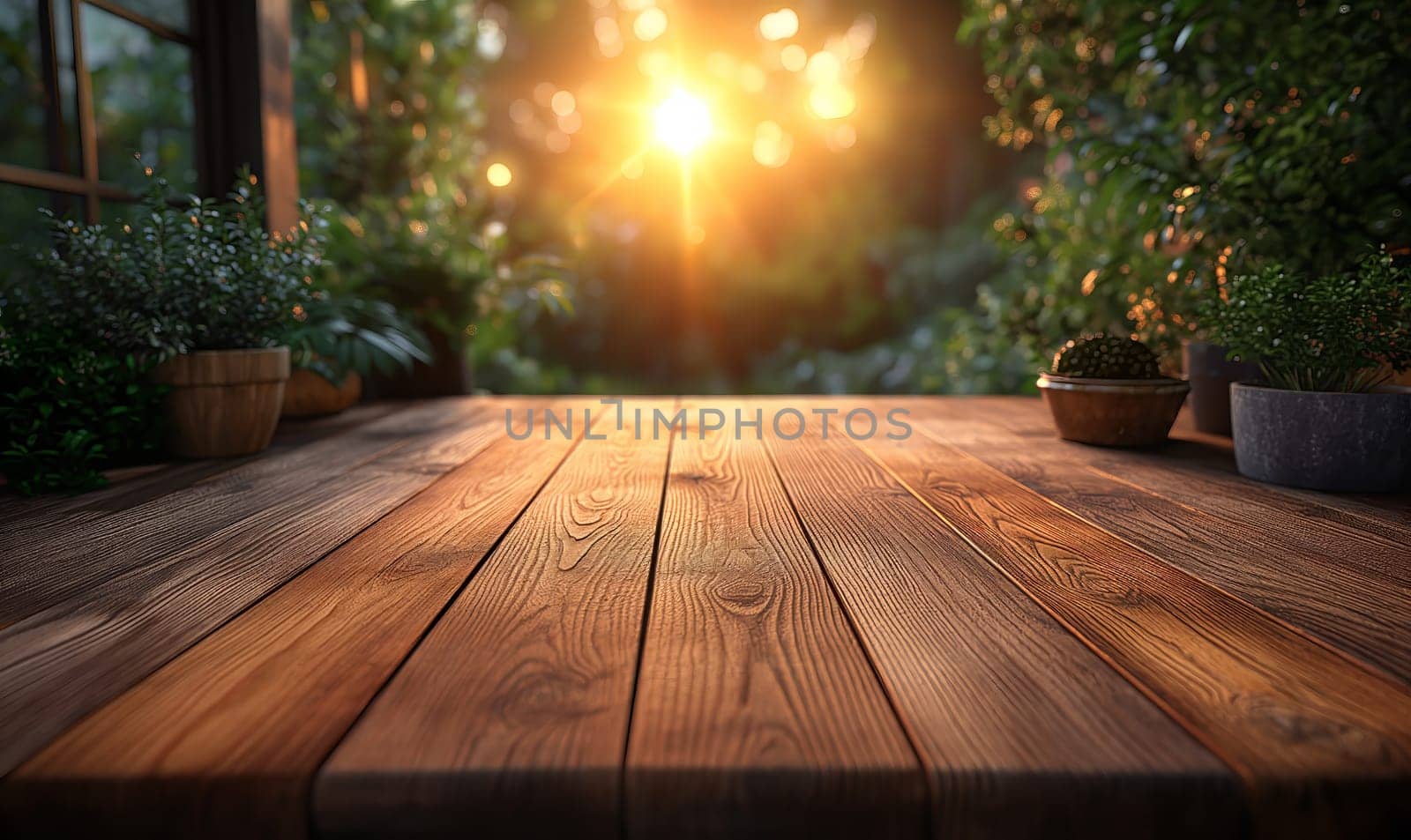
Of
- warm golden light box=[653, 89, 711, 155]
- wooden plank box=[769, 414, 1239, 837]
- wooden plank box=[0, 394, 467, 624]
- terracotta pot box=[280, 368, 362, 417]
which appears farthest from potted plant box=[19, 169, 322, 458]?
warm golden light box=[653, 89, 711, 155]

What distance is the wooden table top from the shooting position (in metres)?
0.52

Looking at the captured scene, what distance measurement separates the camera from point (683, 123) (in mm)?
7328

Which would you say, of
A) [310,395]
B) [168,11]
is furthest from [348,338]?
[168,11]

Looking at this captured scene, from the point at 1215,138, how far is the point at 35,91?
372 centimetres

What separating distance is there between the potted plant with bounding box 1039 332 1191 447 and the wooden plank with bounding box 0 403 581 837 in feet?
4.41

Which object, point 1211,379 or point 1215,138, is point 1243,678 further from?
point 1215,138

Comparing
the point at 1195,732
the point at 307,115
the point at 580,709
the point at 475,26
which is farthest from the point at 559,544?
the point at 475,26

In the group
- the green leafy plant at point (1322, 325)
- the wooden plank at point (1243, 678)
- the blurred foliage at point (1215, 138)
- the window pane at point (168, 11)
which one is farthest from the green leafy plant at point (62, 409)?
the blurred foliage at point (1215, 138)

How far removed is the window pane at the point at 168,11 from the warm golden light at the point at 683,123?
16.7 feet

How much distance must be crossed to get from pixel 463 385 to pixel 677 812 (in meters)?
2.52

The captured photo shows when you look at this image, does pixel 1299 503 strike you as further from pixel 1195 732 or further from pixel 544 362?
pixel 544 362

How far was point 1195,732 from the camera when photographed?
22.4 inches

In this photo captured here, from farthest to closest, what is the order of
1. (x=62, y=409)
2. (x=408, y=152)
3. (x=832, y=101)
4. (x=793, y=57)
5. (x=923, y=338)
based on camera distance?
1. (x=793, y=57)
2. (x=832, y=101)
3. (x=923, y=338)
4. (x=408, y=152)
5. (x=62, y=409)

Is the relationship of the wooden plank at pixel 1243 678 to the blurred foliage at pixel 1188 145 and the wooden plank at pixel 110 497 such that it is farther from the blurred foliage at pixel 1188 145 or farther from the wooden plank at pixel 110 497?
the wooden plank at pixel 110 497
